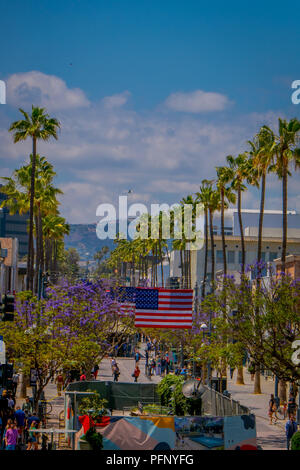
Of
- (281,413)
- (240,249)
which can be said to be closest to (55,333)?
(281,413)

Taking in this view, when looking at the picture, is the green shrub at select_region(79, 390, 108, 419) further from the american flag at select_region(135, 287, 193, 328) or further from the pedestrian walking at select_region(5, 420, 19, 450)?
the american flag at select_region(135, 287, 193, 328)

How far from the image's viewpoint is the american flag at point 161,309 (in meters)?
36.9

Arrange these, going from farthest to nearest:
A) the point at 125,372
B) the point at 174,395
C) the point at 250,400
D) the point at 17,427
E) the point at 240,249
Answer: the point at 240,249 < the point at 125,372 < the point at 250,400 < the point at 174,395 < the point at 17,427

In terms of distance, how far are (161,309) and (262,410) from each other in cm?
868

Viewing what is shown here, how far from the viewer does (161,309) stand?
1459 inches

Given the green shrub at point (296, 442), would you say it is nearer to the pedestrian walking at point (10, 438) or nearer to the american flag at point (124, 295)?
the pedestrian walking at point (10, 438)

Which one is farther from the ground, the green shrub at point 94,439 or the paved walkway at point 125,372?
the green shrub at point 94,439

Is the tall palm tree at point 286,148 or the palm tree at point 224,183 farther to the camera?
the palm tree at point 224,183

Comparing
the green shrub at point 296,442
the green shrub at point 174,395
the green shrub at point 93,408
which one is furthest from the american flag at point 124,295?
the green shrub at point 296,442

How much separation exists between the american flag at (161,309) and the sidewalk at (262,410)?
6.30 m

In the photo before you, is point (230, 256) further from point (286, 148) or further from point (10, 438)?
point (10, 438)

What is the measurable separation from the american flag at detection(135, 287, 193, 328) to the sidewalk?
6304 mm

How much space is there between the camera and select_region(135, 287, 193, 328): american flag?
121 feet
